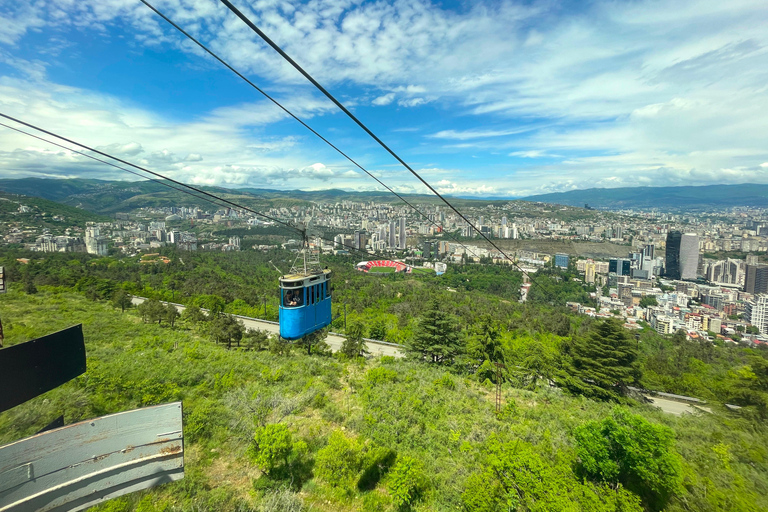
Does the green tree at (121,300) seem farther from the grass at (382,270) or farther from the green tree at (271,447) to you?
the grass at (382,270)

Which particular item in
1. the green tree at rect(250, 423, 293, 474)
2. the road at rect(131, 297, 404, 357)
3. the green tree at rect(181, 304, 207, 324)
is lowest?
the road at rect(131, 297, 404, 357)

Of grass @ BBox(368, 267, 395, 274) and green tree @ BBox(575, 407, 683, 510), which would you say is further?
grass @ BBox(368, 267, 395, 274)

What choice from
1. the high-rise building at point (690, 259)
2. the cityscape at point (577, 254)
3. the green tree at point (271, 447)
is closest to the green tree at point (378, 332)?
the cityscape at point (577, 254)

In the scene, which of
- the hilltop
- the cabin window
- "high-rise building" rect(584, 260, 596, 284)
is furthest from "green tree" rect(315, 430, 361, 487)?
the hilltop

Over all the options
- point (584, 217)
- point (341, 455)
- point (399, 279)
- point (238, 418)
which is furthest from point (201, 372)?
point (584, 217)

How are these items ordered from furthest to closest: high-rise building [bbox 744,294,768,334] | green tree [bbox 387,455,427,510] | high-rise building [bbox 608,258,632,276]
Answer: high-rise building [bbox 608,258,632,276] → high-rise building [bbox 744,294,768,334] → green tree [bbox 387,455,427,510]

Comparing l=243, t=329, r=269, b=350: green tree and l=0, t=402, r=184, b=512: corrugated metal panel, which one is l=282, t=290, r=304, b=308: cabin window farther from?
l=243, t=329, r=269, b=350: green tree
